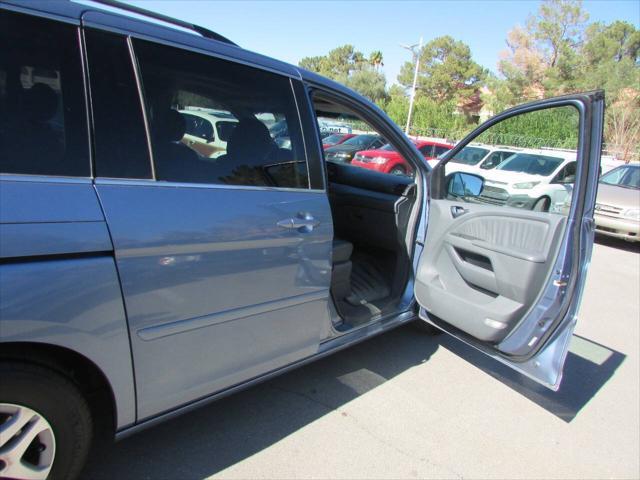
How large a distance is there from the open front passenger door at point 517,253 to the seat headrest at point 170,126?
5.90 ft

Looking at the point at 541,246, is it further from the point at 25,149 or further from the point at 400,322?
the point at 25,149

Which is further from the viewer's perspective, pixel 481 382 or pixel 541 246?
pixel 481 382

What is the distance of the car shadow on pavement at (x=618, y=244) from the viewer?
7988 millimetres

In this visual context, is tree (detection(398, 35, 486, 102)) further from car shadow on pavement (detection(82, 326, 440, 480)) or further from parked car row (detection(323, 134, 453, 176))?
car shadow on pavement (detection(82, 326, 440, 480))

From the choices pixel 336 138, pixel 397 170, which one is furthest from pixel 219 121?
pixel 336 138

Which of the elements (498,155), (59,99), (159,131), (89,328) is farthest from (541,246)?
(498,155)

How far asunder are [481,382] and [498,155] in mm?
5892

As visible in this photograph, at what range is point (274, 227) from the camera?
6.37 ft

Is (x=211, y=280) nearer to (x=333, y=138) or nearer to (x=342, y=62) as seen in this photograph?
(x=333, y=138)

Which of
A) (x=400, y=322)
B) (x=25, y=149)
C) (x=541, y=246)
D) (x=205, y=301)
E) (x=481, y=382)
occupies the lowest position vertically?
(x=481, y=382)

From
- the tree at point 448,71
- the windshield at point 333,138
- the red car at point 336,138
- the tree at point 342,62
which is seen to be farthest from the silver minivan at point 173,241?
the tree at point 342,62

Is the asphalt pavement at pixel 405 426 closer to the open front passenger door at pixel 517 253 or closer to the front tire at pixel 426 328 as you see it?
the front tire at pixel 426 328

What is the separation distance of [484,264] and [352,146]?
12.5m

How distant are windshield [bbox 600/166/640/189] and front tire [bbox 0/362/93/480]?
983 cm
